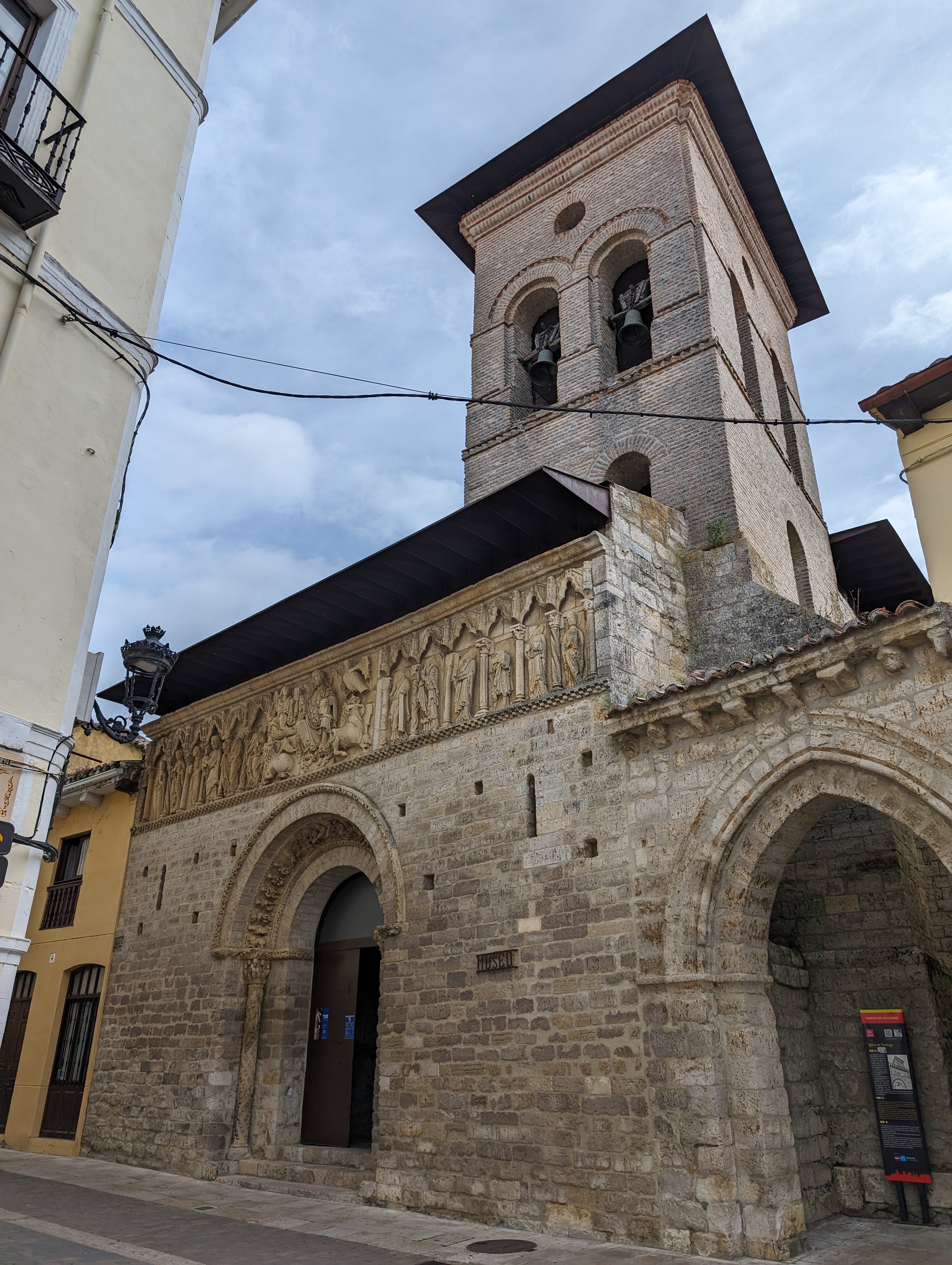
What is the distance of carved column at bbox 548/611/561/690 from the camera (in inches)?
342

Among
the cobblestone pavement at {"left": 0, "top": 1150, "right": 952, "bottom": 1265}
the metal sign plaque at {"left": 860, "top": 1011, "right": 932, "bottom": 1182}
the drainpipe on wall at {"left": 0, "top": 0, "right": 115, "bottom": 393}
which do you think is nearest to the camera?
the drainpipe on wall at {"left": 0, "top": 0, "right": 115, "bottom": 393}

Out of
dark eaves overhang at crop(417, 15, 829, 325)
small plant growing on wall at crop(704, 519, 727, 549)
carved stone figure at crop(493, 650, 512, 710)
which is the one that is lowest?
carved stone figure at crop(493, 650, 512, 710)

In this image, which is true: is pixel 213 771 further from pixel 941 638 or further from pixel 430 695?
pixel 941 638

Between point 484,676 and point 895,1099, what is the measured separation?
4995 mm

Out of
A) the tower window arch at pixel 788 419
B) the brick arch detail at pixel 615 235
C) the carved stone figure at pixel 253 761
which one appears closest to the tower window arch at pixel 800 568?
the tower window arch at pixel 788 419

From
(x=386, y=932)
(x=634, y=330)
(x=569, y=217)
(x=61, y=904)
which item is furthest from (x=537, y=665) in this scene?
(x=569, y=217)

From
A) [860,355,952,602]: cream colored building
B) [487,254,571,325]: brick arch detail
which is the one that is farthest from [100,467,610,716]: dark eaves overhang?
[487,254,571,325]: brick arch detail

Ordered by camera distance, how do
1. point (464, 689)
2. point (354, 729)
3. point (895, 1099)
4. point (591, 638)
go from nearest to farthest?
point (895, 1099) → point (591, 638) → point (464, 689) → point (354, 729)

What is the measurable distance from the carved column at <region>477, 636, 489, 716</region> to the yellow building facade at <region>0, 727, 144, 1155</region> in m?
5.88

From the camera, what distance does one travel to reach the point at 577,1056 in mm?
7262

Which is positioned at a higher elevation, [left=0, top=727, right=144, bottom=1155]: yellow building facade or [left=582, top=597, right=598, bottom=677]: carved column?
[left=582, top=597, right=598, bottom=677]: carved column

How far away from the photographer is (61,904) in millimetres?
14078

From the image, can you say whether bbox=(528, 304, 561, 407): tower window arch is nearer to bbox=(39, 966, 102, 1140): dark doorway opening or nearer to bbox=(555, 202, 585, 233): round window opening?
bbox=(555, 202, 585, 233): round window opening

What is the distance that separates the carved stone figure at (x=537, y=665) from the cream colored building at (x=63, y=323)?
165 inches
